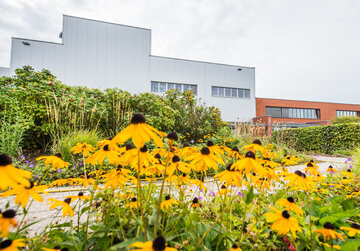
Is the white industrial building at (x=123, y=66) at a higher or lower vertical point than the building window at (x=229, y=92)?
higher

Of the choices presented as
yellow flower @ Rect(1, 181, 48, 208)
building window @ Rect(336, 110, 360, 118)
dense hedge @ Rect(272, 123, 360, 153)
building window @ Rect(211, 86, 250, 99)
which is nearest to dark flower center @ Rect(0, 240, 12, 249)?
yellow flower @ Rect(1, 181, 48, 208)

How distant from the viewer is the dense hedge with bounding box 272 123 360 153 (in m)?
6.28

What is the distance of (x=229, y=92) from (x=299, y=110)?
504 inches

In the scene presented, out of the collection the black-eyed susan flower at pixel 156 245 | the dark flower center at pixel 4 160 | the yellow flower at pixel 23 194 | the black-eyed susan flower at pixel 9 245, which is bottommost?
the black-eyed susan flower at pixel 9 245

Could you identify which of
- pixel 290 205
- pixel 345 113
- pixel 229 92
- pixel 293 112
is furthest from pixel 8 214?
pixel 345 113

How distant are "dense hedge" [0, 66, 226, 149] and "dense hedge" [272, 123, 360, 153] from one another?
10.6 ft

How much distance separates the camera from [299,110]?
21.5 metres

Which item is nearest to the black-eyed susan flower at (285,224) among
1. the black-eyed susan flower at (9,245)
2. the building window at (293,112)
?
the black-eyed susan flower at (9,245)

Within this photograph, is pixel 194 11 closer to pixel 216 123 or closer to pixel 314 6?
pixel 314 6

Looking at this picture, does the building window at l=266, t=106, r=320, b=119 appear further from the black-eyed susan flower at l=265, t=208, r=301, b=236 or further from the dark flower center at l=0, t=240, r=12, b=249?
the dark flower center at l=0, t=240, r=12, b=249

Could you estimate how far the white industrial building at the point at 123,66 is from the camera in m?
11.2

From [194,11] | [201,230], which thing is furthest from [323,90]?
[201,230]

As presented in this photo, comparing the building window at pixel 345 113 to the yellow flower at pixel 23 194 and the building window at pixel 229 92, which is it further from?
the yellow flower at pixel 23 194

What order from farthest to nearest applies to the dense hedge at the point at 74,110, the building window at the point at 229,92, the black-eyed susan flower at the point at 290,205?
the building window at the point at 229,92
the dense hedge at the point at 74,110
the black-eyed susan flower at the point at 290,205
